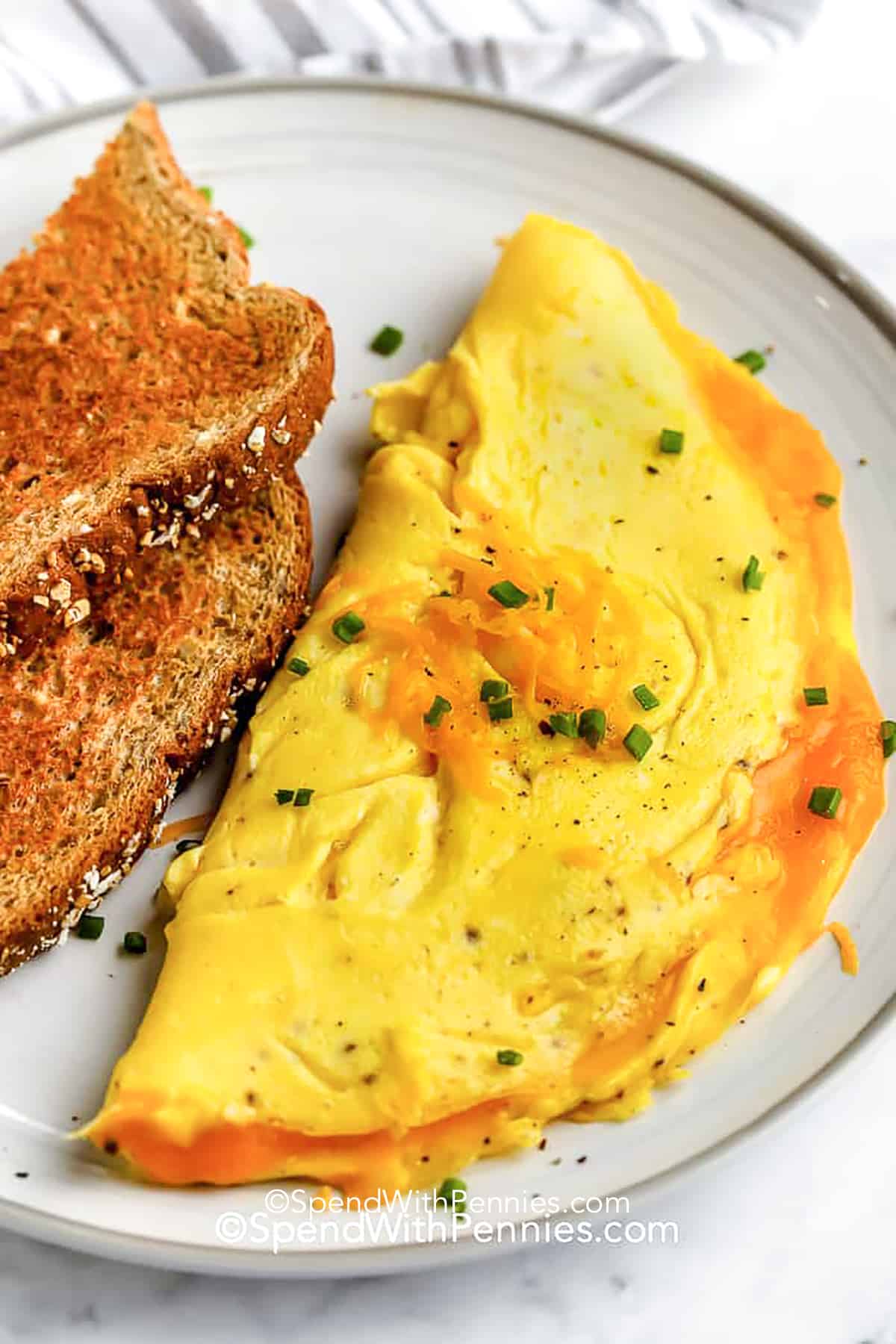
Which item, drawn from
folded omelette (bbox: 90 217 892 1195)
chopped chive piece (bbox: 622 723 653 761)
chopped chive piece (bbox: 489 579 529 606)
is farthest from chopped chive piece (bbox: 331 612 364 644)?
chopped chive piece (bbox: 622 723 653 761)

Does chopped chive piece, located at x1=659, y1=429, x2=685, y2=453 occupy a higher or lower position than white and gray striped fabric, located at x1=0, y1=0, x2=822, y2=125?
lower

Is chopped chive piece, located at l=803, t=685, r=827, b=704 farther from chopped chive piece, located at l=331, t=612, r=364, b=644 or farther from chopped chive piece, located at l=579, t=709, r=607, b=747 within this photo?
chopped chive piece, located at l=331, t=612, r=364, b=644

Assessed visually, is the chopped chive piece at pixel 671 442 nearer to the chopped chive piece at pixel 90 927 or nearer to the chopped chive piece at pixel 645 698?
the chopped chive piece at pixel 645 698

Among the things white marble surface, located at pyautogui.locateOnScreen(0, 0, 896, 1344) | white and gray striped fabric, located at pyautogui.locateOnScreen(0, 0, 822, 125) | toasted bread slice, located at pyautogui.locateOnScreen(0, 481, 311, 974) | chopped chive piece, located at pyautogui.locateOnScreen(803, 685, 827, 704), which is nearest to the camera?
white marble surface, located at pyautogui.locateOnScreen(0, 0, 896, 1344)

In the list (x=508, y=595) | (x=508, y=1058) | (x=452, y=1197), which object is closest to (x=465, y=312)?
(x=508, y=595)

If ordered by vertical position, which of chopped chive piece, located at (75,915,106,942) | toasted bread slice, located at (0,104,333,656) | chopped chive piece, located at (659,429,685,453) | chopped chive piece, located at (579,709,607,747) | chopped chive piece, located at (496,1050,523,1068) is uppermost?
toasted bread slice, located at (0,104,333,656)

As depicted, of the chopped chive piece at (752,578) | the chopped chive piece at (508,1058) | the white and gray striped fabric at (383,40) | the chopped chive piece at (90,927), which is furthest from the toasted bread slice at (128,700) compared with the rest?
the white and gray striped fabric at (383,40)

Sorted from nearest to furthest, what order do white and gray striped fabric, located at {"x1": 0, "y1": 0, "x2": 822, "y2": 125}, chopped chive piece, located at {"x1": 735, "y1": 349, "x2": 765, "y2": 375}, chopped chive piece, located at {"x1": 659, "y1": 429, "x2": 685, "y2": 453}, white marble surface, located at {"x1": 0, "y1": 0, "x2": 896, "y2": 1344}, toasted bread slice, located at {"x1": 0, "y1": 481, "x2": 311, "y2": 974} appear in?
white marble surface, located at {"x1": 0, "y1": 0, "x2": 896, "y2": 1344}, toasted bread slice, located at {"x1": 0, "y1": 481, "x2": 311, "y2": 974}, chopped chive piece, located at {"x1": 659, "y1": 429, "x2": 685, "y2": 453}, chopped chive piece, located at {"x1": 735, "y1": 349, "x2": 765, "y2": 375}, white and gray striped fabric, located at {"x1": 0, "y1": 0, "x2": 822, "y2": 125}
